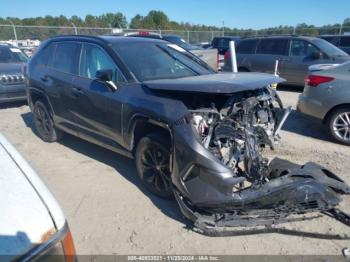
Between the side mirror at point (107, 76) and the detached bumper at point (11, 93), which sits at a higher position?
the side mirror at point (107, 76)

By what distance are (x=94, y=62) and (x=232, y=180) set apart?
8.83 feet

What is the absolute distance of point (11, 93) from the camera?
28.6 ft

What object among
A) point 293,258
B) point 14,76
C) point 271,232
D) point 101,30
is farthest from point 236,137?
→ point 101,30

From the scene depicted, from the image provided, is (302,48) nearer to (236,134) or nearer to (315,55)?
(315,55)

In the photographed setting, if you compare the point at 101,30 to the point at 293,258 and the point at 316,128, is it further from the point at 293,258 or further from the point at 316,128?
the point at 293,258

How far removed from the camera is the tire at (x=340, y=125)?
552cm

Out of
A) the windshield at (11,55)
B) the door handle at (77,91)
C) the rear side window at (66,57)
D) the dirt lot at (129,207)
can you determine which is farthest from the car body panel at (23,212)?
the windshield at (11,55)

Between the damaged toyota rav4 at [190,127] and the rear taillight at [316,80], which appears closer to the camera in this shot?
the damaged toyota rav4 at [190,127]

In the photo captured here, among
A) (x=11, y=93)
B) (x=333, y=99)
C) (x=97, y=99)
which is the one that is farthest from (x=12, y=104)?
(x=333, y=99)

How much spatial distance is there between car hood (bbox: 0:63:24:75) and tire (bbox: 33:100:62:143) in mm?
3532

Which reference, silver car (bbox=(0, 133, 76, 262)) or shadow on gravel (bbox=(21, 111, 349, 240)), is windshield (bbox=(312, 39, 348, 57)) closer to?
shadow on gravel (bbox=(21, 111, 349, 240))

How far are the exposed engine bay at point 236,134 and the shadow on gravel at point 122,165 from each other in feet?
2.73

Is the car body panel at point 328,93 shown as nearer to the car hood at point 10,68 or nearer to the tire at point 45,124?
the tire at point 45,124

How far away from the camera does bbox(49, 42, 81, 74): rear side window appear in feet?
15.9
